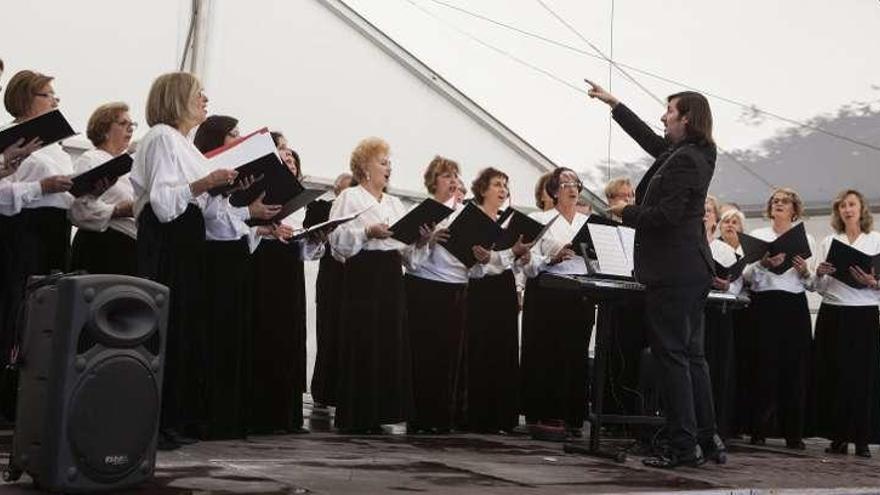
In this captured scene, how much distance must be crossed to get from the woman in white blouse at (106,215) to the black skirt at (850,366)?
14.1ft

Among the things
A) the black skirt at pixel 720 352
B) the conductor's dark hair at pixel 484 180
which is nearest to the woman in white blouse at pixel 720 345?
the black skirt at pixel 720 352

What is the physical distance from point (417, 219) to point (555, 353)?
5.09 ft

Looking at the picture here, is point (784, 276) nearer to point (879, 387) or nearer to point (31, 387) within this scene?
point (879, 387)

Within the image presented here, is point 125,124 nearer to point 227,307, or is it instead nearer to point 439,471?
point 227,307

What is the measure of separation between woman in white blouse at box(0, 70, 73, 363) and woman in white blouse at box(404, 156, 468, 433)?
200 cm

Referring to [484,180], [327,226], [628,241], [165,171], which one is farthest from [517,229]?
[165,171]

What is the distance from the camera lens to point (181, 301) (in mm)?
4852

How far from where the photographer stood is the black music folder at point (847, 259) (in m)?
6.83

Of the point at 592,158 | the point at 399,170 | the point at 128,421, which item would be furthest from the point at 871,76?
the point at 128,421

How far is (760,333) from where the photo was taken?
736cm

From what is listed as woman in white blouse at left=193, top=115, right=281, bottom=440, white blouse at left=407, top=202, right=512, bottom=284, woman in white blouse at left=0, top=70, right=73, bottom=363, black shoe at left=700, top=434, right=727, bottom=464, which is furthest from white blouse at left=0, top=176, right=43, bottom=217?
black shoe at left=700, top=434, right=727, bottom=464

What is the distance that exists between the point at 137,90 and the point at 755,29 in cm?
510

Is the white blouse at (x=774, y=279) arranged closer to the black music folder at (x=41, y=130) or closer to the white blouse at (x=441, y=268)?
the white blouse at (x=441, y=268)

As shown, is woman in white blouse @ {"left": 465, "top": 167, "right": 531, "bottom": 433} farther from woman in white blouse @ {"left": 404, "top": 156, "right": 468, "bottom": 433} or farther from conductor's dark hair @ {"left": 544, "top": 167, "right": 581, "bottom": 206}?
conductor's dark hair @ {"left": 544, "top": 167, "right": 581, "bottom": 206}
